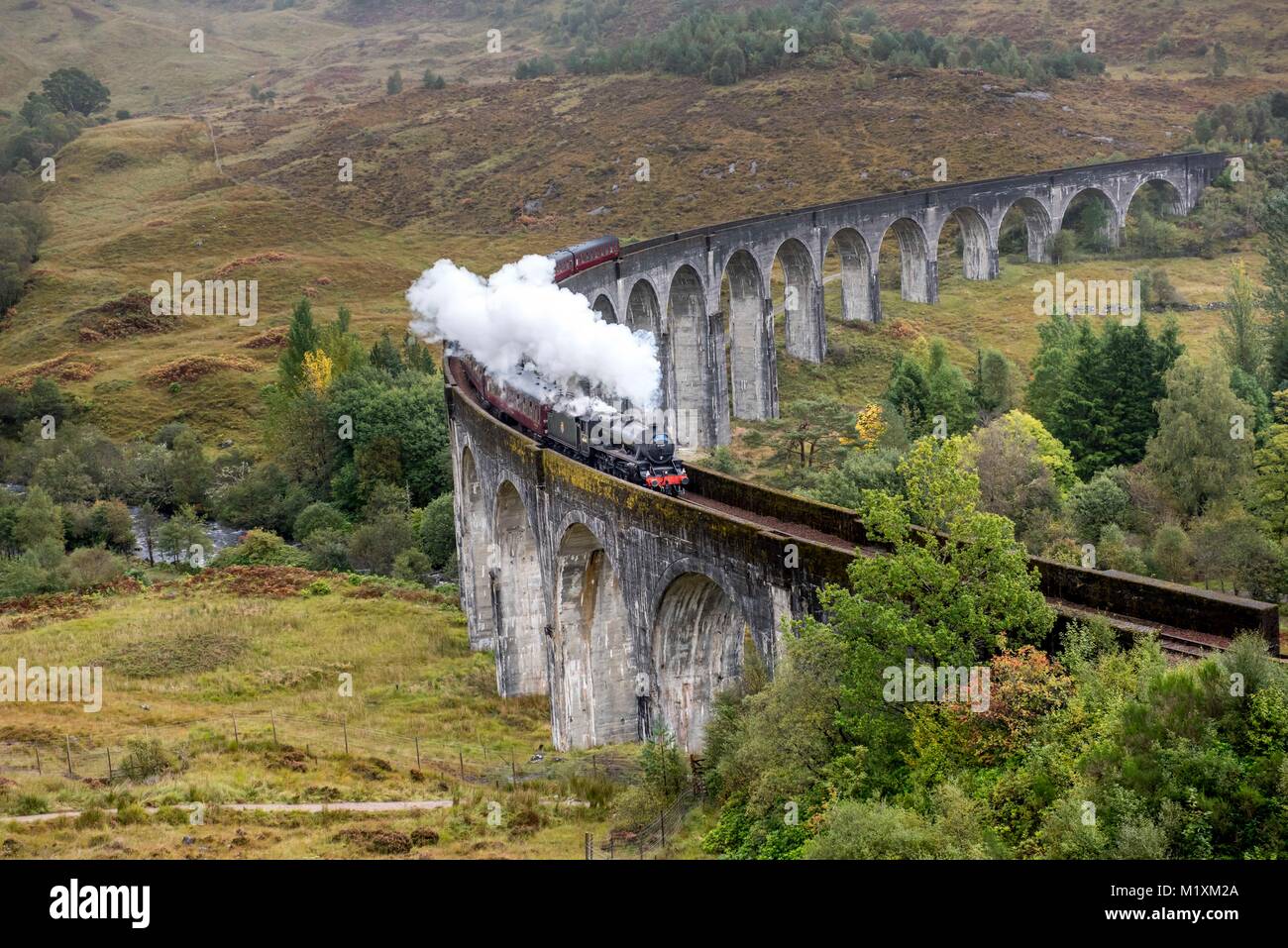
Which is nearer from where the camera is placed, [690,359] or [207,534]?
[207,534]

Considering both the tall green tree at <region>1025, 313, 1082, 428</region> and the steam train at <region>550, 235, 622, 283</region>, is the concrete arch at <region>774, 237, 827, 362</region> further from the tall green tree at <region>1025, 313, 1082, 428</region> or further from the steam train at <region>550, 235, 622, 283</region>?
the tall green tree at <region>1025, 313, 1082, 428</region>

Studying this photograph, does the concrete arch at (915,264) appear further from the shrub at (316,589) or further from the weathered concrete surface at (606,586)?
the weathered concrete surface at (606,586)

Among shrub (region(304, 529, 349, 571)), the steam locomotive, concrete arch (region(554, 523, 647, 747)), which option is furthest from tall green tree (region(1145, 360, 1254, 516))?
shrub (region(304, 529, 349, 571))

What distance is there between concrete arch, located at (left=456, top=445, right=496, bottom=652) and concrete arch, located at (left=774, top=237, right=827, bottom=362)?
39.1 m

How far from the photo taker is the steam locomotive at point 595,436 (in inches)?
1388

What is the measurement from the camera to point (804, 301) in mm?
88438

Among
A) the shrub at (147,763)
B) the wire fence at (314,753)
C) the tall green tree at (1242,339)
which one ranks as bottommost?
the wire fence at (314,753)

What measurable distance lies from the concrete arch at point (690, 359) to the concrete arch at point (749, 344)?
555cm

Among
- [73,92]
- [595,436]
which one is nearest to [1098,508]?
[595,436]

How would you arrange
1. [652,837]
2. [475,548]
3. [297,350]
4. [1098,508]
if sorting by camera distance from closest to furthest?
[652,837] < [1098,508] < [475,548] < [297,350]

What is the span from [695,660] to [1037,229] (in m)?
84.7

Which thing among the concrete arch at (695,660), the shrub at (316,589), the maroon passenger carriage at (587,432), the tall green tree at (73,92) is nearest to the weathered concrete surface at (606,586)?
the concrete arch at (695,660)

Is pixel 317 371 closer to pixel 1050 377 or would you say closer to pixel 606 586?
pixel 1050 377
